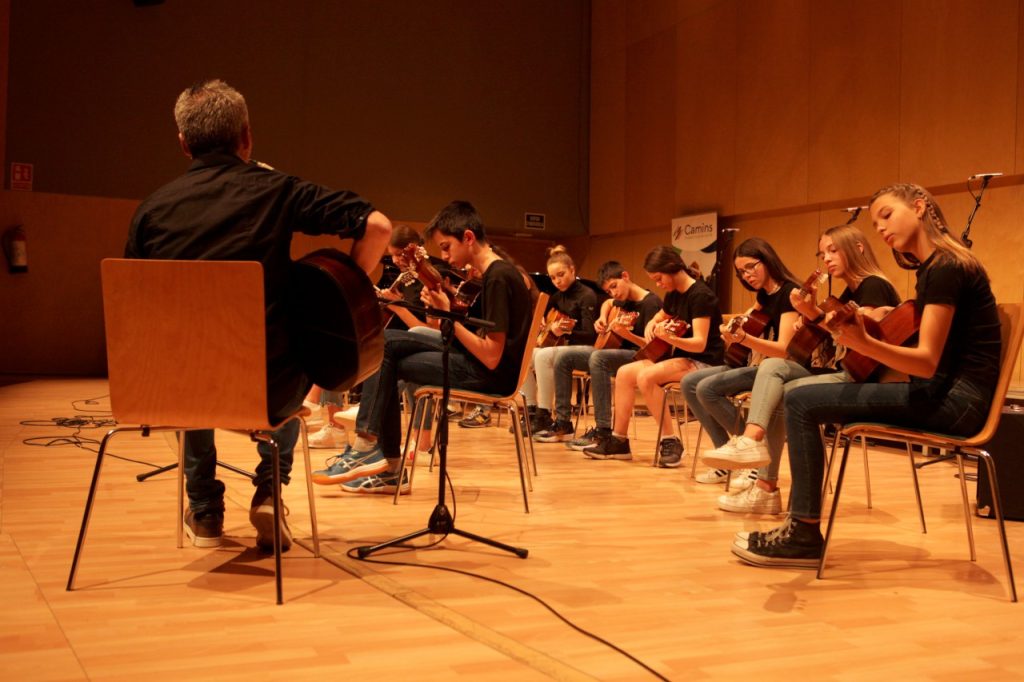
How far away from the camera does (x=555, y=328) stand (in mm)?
6328

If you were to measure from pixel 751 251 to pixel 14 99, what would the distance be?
812cm

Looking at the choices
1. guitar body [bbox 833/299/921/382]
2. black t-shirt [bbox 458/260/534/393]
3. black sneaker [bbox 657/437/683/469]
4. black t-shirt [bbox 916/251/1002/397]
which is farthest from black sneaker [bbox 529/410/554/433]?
black t-shirt [bbox 916/251/1002/397]

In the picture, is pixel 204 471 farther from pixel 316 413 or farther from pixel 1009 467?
pixel 316 413

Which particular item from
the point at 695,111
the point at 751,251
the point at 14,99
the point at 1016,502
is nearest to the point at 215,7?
the point at 14,99

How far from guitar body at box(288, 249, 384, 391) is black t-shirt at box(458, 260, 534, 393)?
92 centimetres

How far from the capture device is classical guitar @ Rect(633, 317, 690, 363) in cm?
496

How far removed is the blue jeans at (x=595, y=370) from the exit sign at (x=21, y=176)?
6.42m

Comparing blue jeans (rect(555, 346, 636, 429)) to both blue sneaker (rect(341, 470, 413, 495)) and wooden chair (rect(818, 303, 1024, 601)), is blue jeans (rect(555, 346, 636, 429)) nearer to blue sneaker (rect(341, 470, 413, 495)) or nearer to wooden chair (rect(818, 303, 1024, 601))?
blue sneaker (rect(341, 470, 413, 495))

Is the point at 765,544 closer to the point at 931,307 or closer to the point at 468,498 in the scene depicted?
the point at 931,307

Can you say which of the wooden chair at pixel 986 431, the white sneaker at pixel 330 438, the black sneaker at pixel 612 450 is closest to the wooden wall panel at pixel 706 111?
the black sneaker at pixel 612 450

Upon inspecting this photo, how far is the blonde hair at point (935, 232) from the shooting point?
8.66ft

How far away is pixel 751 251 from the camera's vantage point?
168 inches

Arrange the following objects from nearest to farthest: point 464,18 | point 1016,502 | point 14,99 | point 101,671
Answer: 1. point 101,671
2. point 1016,502
3. point 14,99
4. point 464,18

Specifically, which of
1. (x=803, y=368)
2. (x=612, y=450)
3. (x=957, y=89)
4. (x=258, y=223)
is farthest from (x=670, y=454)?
(x=957, y=89)
